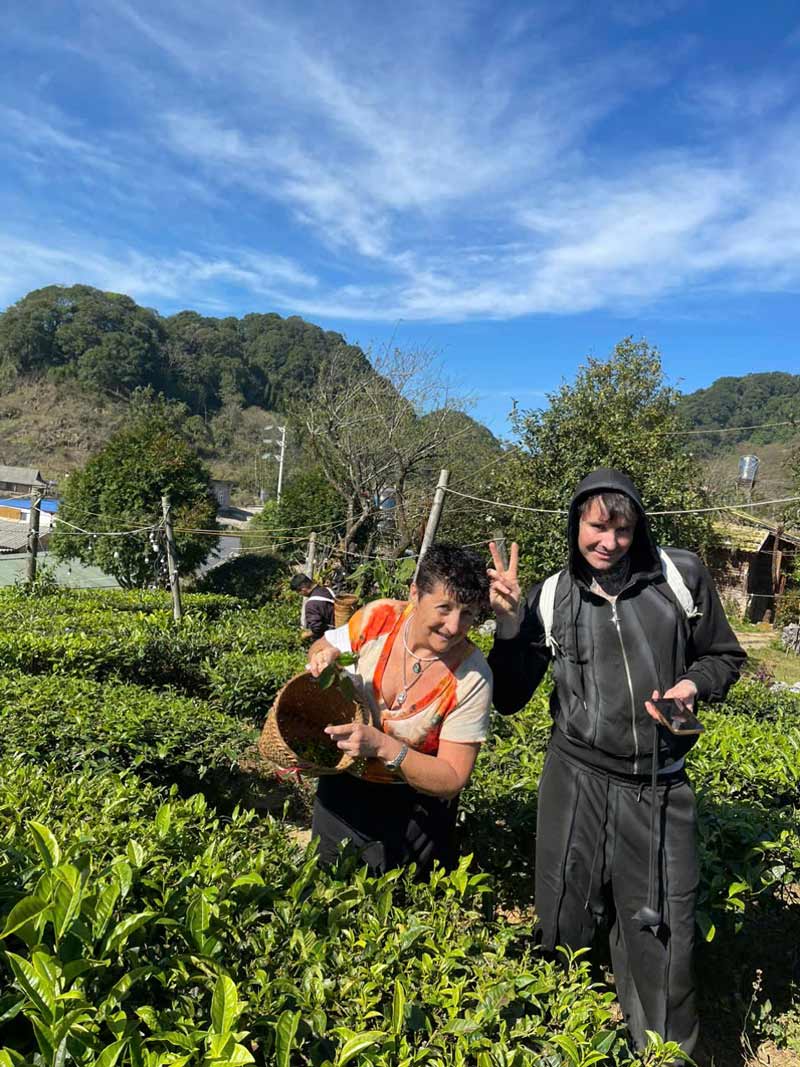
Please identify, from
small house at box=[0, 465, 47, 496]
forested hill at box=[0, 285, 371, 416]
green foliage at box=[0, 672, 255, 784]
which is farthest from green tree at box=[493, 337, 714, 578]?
forested hill at box=[0, 285, 371, 416]

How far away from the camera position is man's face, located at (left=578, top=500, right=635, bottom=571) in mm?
2041

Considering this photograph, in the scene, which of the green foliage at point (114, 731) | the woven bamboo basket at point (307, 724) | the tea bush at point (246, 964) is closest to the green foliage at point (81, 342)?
the green foliage at point (114, 731)

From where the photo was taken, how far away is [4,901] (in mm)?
1304

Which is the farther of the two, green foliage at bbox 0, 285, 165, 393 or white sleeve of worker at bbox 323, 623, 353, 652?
green foliage at bbox 0, 285, 165, 393

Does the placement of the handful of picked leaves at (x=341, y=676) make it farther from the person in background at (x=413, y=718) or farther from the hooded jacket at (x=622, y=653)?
the hooded jacket at (x=622, y=653)

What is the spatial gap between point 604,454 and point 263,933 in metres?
13.2

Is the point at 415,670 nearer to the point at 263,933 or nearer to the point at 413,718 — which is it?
the point at 413,718

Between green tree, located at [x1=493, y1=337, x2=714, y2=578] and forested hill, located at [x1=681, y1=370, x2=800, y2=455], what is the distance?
33.7 m

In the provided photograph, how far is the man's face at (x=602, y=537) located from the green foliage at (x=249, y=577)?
1354cm

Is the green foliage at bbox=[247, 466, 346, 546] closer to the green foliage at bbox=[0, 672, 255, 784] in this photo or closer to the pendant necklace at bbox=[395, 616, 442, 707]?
the green foliage at bbox=[0, 672, 255, 784]

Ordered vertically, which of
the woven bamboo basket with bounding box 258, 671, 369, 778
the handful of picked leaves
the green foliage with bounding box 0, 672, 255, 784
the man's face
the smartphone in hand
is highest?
the man's face

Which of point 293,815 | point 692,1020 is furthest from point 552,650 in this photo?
point 293,815

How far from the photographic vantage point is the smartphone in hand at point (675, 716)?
6.45 ft

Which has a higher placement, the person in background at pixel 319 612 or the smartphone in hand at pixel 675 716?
the smartphone in hand at pixel 675 716
